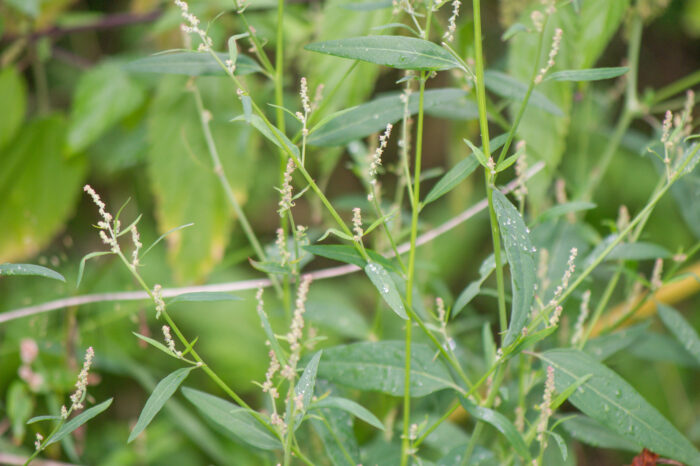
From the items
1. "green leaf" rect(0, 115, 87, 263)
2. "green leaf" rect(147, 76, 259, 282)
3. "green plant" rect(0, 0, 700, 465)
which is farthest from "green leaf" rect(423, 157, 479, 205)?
"green leaf" rect(0, 115, 87, 263)

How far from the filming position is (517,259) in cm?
40

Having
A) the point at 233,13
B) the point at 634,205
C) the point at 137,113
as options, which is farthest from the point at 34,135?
the point at 634,205

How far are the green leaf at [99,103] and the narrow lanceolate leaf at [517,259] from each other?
60cm

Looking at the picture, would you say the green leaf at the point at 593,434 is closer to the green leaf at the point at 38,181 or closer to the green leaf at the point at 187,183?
the green leaf at the point at 187,183

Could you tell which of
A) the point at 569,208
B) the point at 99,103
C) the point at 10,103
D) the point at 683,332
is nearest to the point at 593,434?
the point at 683,332

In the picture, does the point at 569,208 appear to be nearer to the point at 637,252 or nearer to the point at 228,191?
the point at 637,252

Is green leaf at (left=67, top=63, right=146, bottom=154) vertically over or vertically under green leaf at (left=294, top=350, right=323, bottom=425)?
over

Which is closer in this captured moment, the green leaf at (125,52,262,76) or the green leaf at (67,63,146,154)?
the green leaf at (125,52,262,76)

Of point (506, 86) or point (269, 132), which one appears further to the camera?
point (506, 86)

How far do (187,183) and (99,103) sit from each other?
16cm

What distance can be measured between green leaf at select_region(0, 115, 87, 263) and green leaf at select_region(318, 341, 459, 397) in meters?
0.58

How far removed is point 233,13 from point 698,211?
2.16 feet

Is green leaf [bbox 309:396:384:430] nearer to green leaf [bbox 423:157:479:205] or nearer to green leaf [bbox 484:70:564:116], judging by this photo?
green leaf [bbox 423:157:479:205]

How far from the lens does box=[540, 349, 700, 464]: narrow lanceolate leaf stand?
1.48 ft
